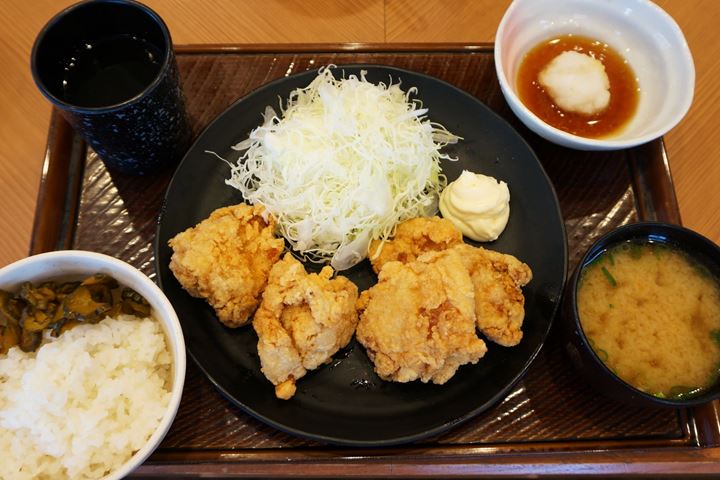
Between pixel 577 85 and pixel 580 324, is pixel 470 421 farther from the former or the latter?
pixel 577 85

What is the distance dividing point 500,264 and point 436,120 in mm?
761

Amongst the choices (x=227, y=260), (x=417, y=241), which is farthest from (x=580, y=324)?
(x=227, y=260)

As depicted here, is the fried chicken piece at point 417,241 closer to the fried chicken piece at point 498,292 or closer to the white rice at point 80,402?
the fried chicken piece at point 498,292

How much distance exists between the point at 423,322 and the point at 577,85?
130 centimetres

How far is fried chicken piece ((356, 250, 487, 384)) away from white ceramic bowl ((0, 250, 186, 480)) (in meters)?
0.64

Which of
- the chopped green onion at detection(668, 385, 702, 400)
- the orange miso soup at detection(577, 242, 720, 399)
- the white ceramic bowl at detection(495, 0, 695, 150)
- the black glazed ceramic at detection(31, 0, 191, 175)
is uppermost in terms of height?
the white ceramic bowl at detection(495, 0, 695, 150)

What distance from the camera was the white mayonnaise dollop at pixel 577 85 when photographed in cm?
234

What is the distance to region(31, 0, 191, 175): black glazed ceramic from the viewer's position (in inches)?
73.9

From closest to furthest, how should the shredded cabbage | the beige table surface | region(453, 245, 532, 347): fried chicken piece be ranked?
region(453, 245, 532, 347): fried chicken piece, the shredded cabbage, the beige table surface

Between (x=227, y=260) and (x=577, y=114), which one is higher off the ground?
(x=577, y=114)

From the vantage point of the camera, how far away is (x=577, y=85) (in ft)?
7.70

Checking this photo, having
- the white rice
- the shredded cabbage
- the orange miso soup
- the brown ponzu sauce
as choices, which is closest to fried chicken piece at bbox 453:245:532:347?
the orange miso soup

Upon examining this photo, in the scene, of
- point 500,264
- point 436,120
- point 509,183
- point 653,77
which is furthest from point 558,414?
point 653,77

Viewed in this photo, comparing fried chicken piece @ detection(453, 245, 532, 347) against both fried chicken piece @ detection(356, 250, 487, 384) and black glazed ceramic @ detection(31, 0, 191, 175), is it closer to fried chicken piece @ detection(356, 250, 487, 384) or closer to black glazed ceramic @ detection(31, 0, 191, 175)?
fried chicken piece @ detection(356, 250, 487, 384)
